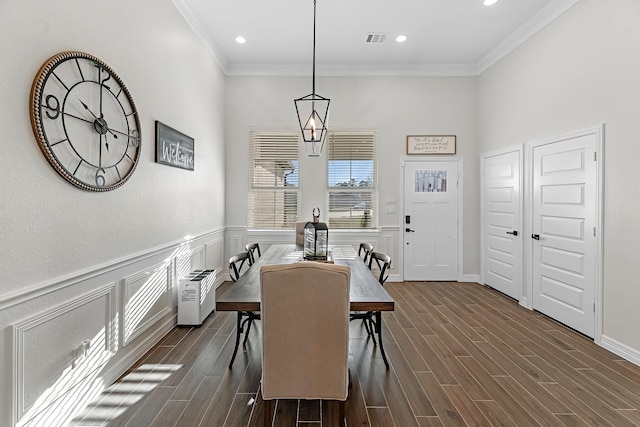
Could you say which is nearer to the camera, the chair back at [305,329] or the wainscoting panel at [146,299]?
the chair back at [305,329]

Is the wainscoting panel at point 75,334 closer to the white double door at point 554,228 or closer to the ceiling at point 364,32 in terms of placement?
the ceiling at point 364,32

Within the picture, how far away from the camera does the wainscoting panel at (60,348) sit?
164cm

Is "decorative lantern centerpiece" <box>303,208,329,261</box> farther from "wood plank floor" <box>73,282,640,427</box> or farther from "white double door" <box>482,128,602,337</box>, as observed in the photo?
"white double door" <box>482,128,602,337</box>

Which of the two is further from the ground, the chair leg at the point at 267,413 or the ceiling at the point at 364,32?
the ceiling at the point at 364,32

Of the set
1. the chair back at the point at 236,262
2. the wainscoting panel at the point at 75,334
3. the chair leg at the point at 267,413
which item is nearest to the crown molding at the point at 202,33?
the wainscoting panel at the point at 75,334

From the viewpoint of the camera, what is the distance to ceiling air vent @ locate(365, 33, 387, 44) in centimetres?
423

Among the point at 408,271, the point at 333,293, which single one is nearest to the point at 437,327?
the point at 408,271

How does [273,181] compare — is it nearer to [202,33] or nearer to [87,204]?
[202,33]

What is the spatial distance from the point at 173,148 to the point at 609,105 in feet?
13.6

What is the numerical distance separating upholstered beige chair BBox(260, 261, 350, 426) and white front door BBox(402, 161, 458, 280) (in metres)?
3.75

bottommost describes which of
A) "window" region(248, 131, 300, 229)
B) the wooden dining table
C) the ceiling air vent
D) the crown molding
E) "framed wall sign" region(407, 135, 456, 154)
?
the wooden dining table

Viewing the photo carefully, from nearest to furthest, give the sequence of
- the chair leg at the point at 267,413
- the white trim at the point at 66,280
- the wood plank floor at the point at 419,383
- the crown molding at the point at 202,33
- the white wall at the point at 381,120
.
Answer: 1. the white trim at the point at 66,280
2. the chair leg at the point at 267,413
3. the wood plank floor at the point at 419,383
4. the crown molding at the point at 202,33
5. the white wall at the point at 381,120

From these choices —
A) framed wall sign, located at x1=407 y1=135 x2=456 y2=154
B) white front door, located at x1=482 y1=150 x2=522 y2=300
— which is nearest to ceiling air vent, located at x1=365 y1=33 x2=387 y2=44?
framed wall sign, located at x1=407 y1=135 x2=456 y2=154

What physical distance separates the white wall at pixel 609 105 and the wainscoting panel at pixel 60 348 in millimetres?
4134
